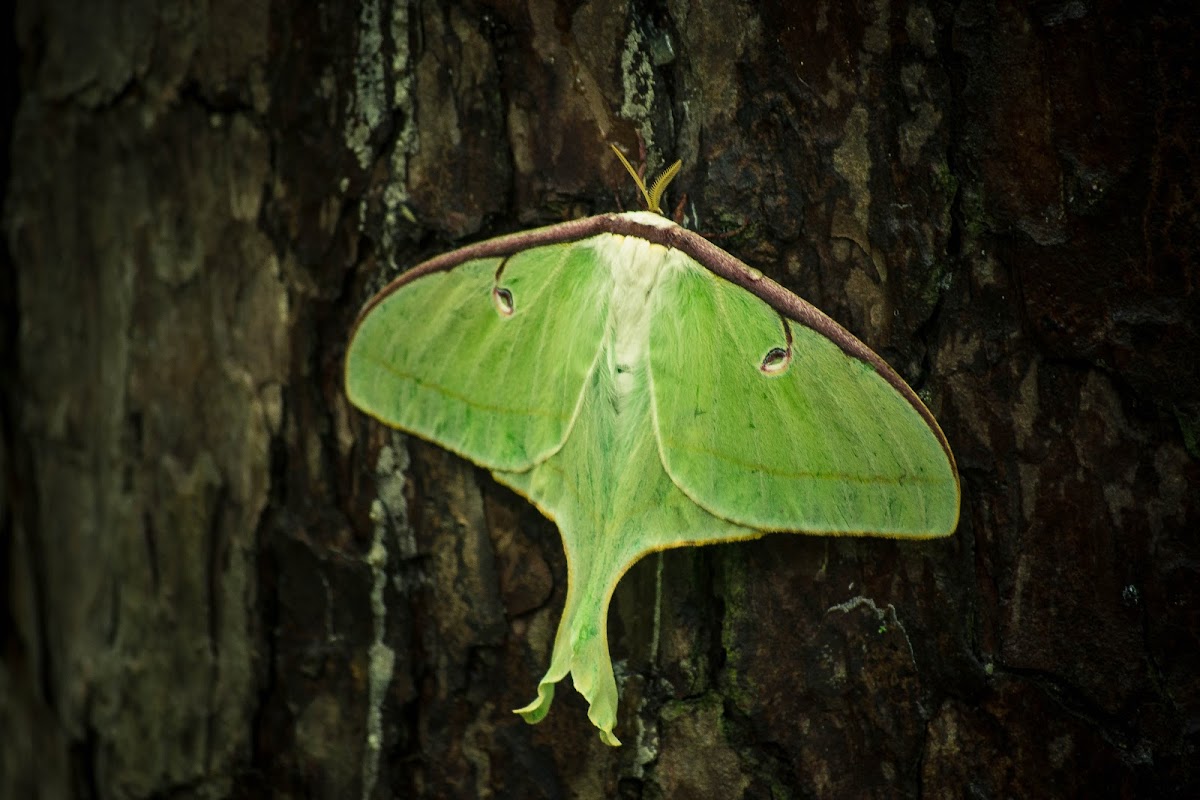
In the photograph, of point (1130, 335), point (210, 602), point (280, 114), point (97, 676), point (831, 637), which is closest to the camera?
point (1130, 335)

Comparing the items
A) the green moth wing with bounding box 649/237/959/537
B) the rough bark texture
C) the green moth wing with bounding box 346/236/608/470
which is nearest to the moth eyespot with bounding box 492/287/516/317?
the green moth wing with bounding box 346/236/608/470

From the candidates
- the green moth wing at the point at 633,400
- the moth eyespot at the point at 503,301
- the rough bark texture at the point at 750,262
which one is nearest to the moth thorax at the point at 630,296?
the green moth wing at the point at 633,400

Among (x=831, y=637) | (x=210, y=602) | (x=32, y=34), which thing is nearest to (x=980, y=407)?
(x=831, y=637)

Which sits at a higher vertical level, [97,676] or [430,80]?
[430,80]

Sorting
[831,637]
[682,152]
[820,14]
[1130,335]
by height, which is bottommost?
[831,637]

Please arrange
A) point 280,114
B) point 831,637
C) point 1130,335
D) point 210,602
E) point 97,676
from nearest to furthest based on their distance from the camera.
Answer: point 1130,335
point 831,637
point 280,114
point 210,602
point 97,676

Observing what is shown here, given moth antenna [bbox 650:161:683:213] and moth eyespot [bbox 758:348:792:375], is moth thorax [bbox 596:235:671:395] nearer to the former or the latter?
moth antenna [bbox 650:161:683:213]

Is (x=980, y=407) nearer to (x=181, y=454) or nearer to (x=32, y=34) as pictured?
(x=181, y=454)
